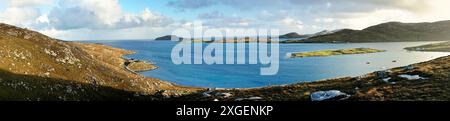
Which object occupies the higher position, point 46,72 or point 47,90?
point 46,72

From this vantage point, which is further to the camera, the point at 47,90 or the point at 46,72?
the point at 46,72

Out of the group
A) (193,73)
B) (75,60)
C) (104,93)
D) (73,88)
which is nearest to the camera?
(73,88)

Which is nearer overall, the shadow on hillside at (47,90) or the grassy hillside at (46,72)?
the shadow on hillside at (47,90)

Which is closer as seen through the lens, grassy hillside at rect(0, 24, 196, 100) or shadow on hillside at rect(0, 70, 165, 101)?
shadow on hillside at rect(0, 70, 165, 101)
